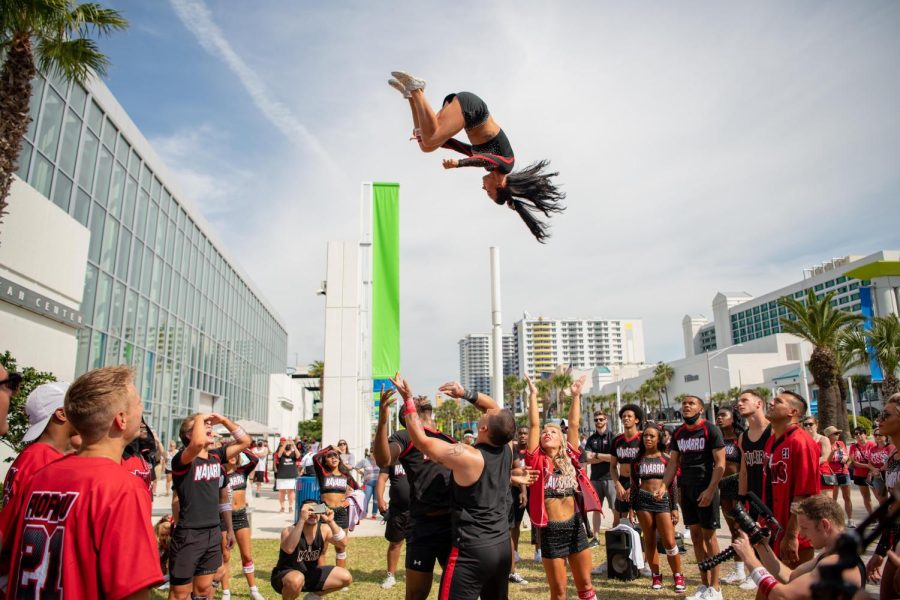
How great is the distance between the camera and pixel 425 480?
5430 millimetres

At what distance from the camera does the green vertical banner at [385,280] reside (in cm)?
1758

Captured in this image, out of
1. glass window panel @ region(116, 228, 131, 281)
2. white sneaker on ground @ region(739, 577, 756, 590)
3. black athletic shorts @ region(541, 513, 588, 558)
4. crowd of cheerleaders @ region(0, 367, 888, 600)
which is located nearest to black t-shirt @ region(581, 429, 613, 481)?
crowd of cheerleaders @ region(0, 367, 888, 600)

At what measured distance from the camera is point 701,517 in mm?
6805

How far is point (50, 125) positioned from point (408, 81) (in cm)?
1634

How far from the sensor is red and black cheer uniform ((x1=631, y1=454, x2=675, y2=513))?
23.2 feet

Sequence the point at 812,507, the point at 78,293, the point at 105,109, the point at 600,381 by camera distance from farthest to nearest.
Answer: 1. the point at 600,381
2. the point at 105,109
3. the point at 78,293
4. the point at 812,507

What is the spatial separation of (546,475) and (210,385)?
30293 mm

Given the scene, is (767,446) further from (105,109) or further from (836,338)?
(836,338)

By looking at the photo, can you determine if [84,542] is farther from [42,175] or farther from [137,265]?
[137,265]

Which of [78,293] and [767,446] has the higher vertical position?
[78,293]

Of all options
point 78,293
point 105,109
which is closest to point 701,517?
point 78,293

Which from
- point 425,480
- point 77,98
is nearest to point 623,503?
point 425,480

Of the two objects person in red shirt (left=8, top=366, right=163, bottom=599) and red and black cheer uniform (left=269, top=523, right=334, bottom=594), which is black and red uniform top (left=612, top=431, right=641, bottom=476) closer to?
red and black cheer uniform (left=269, top=523, right=334, bottom=594)

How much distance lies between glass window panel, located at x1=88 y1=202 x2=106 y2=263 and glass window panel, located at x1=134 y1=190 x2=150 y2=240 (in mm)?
3133
